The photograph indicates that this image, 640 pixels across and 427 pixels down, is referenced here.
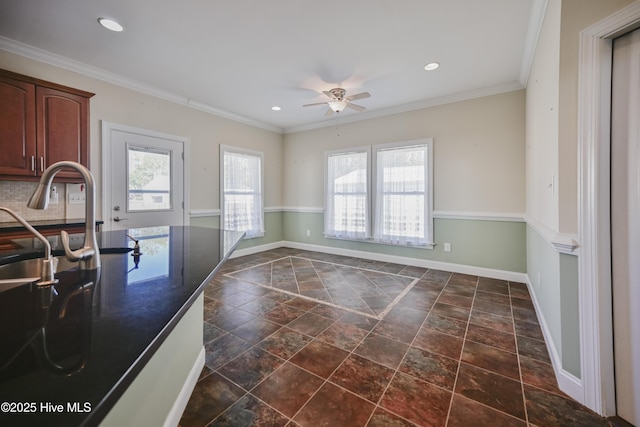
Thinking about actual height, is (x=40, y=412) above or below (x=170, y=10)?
below

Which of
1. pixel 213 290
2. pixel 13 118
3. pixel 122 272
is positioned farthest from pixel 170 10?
pixel 213 290

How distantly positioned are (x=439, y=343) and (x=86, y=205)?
7.94 ft

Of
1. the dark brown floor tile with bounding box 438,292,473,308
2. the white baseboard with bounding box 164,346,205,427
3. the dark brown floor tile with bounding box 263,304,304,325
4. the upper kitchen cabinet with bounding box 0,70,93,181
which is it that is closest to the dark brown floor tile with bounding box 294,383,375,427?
the white baseboard with bounding box 164,346,205,427

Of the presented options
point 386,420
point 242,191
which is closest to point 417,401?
point 386,420

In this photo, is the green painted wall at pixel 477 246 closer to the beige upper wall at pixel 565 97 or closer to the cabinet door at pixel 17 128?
the beige upper wall at pixel 565 97

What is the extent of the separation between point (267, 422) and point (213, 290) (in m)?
2.14

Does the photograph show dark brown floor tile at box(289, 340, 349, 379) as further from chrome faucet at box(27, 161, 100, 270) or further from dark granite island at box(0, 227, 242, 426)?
chrome faucet at box(27, 161, 100, 270)

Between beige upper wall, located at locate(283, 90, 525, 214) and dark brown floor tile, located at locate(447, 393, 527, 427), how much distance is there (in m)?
2.93

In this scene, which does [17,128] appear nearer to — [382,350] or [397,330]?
[382,350]

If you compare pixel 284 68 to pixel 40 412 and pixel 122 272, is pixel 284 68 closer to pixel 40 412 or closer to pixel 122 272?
pixel 122 272

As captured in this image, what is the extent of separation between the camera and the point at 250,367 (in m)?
1.83

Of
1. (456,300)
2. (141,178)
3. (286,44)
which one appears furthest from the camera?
(141,178)

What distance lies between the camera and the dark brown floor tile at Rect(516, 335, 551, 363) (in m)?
1.94

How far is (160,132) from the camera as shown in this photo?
3873 mm
